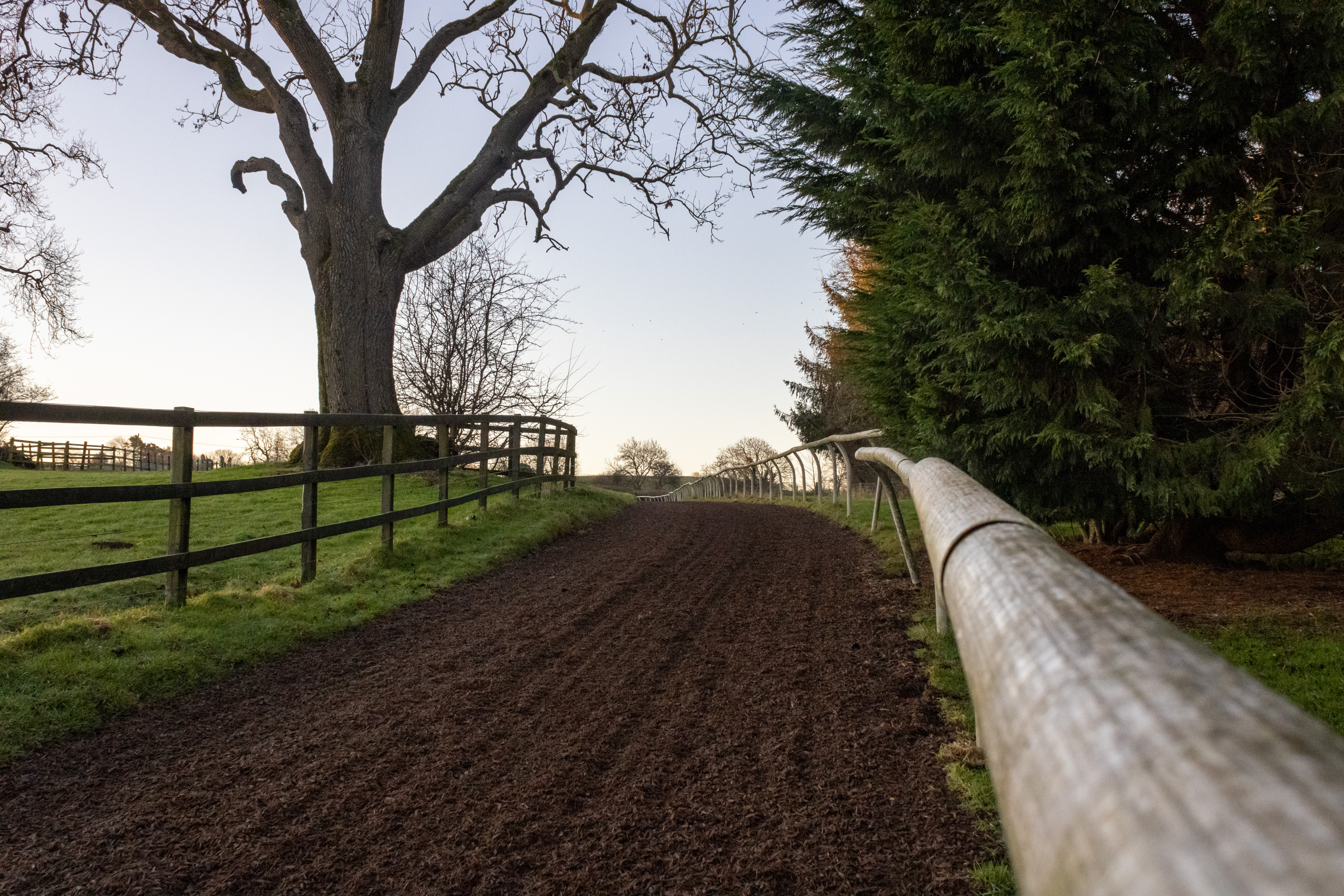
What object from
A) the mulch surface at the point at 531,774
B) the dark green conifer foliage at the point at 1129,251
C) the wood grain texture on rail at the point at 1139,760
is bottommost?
the mulch surface at the point at 531,774

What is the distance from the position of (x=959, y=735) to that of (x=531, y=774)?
195 cm

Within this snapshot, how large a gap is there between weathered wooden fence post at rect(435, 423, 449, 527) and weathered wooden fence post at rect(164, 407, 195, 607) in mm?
3832

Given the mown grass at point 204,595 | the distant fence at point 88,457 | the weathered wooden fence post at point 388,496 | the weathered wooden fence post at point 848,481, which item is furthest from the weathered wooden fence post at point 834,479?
the distant fence at point 88,457

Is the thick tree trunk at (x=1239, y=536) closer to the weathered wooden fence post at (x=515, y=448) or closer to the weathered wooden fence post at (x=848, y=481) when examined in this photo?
the weathered wooden fence post at (x=848, y=481)

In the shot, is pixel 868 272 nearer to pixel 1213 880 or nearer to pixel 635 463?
pixel 1213 880

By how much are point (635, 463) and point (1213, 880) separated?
57.2m

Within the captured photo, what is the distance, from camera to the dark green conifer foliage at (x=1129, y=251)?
5422mm

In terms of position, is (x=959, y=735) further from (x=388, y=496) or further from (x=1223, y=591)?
(x=388, y=496)

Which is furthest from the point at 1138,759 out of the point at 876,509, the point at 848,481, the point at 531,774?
the point at 848,481

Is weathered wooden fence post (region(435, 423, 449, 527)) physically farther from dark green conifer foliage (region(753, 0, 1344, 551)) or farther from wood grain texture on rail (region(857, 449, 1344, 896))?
wood grain texture on rail (region(857, 449, 1344, 896))

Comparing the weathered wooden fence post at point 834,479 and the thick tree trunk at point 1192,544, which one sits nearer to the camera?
the thick tree trunk at point 1192,544

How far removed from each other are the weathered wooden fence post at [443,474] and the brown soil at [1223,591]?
729 centimetres

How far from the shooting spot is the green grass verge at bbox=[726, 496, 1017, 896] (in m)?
2.59

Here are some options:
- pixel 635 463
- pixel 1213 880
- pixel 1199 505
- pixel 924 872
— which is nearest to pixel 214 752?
pixel 924 872
